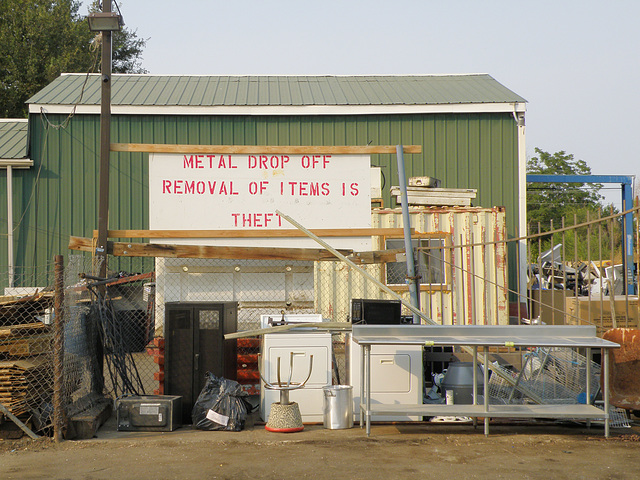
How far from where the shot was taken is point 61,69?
94.1 ft

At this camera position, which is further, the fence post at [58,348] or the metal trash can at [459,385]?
the metal trash can at [459,385]

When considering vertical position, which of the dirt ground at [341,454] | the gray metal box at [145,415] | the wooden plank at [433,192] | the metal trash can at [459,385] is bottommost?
the dirt ground at [341,454]

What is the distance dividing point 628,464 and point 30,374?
5.97m

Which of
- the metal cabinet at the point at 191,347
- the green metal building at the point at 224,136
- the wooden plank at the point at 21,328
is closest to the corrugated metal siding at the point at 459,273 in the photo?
the green metal building at the point at 224,136

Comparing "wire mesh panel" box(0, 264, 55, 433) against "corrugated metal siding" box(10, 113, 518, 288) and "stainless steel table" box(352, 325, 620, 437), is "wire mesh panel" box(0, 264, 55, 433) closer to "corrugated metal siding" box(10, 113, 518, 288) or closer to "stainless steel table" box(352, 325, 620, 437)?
"stainless steel table" box(352, 325, 620, 437)

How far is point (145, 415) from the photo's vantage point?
7.45 metres

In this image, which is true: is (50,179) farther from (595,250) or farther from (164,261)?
(595,250)

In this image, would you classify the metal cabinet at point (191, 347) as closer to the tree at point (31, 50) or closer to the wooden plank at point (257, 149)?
the wooden plank at point (257, 149)

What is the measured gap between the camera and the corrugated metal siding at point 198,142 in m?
15.6

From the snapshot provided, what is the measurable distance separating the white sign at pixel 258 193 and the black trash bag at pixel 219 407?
2.45 metres

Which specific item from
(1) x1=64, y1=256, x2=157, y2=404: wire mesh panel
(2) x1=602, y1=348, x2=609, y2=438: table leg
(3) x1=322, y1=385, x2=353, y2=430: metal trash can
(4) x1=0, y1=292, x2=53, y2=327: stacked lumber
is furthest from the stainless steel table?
(4) x1=0, y1=292, x2=53, y2=327: stacked lumber

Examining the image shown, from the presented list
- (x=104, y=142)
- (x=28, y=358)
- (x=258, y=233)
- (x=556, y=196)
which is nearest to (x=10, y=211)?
(x=104, y=142)

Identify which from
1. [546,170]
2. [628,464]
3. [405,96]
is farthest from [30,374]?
[546,170]

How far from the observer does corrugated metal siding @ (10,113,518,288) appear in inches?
615
